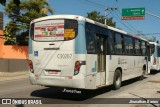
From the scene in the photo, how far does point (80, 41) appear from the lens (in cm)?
1112

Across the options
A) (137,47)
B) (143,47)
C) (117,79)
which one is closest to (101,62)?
(117,79)

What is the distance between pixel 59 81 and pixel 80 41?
1641mm

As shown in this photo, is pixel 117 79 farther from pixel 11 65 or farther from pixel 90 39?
pixel 11 65

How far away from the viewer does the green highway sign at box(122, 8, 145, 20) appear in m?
34.9

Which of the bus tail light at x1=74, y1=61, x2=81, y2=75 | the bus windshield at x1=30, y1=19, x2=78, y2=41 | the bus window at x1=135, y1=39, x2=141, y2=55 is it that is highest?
the bus windshield at x1=30, y1=19, x2=78, y2=41

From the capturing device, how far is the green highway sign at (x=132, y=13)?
115 ft

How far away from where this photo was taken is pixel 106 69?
528 inches

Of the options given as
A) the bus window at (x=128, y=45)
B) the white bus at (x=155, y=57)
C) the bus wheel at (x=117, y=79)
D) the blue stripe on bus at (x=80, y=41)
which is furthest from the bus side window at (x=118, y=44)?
the white bus at (x=155, y=57)

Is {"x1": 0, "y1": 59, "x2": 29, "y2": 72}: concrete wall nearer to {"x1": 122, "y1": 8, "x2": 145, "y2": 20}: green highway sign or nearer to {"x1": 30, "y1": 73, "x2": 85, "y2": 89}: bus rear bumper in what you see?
{"x1": 122, "y1": 8, "x2": 145, "y2": 20}: green highway sign

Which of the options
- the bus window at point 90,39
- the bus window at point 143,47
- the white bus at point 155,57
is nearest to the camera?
the bus window at point 90,39

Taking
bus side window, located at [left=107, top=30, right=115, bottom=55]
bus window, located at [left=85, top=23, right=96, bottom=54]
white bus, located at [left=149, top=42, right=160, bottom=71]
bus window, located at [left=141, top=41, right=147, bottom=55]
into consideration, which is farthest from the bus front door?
white bus, located at [left=149, top=42, right=160, bottom=71]

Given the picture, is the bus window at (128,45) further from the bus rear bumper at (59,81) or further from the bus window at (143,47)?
the bus rear bumper at (59,81)

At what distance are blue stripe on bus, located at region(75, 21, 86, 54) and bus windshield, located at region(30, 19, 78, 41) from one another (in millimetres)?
167

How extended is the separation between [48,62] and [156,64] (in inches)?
748
